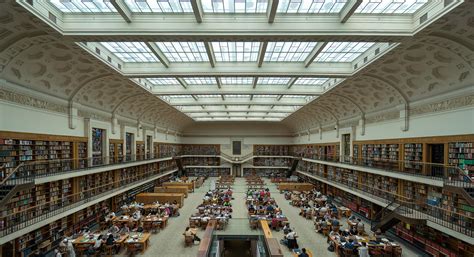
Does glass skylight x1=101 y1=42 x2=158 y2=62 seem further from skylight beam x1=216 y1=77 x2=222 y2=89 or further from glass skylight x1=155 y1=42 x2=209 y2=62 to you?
skylight beam x1=216 y1=77 x2=222 y2=89

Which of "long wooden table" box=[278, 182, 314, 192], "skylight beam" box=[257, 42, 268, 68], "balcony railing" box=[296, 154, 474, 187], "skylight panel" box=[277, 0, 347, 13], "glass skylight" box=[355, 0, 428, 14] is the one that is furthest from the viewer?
"long wooden table" box=[278, 182, 314, 192]

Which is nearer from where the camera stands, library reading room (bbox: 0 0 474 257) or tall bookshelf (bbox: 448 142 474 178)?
library reading room (bbox: 0 0 474 257)

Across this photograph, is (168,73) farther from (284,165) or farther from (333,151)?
(284,165)

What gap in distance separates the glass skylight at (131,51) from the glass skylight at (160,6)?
2.94 m

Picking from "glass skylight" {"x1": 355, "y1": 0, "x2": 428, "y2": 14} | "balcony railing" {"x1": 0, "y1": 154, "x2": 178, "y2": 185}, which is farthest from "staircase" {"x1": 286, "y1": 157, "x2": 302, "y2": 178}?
"glass skylight" {"x1": 355, "y1": 0, "x2": 428, "y2": 14}

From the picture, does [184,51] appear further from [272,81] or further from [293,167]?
[293,167]

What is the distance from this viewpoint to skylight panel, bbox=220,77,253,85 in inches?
668

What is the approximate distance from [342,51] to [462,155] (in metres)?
5.92

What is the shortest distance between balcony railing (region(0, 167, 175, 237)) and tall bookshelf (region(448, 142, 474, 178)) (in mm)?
14608

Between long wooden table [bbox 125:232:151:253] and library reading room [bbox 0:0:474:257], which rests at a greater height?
library reading room [bbox 0:0:474:257]

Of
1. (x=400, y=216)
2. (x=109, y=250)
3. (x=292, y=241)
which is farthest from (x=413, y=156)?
(x=109, y=250)

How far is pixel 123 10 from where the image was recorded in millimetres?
7754

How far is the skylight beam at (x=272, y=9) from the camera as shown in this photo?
285 inches

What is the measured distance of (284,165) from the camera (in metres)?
36.7
